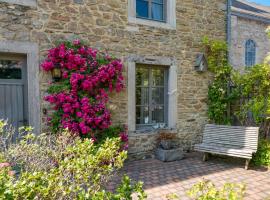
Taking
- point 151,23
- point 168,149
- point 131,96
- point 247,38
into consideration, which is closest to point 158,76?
point 131,96

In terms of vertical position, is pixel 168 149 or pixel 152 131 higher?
pixel 152 131

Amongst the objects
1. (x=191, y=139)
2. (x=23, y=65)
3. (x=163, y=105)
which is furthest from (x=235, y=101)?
(x=23, y=65)

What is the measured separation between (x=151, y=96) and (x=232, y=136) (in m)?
2.22

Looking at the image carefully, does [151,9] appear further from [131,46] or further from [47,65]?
[47,65]

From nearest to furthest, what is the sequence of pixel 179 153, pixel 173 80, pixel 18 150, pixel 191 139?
pixel 18 150
pixel 179 153
pixel 173 80
pixel 191 139

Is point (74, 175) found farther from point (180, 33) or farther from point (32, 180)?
point (180, 33)

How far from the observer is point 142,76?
616 cm

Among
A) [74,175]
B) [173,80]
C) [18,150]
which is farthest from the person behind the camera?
[173,80]

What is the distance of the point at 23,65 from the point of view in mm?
4719

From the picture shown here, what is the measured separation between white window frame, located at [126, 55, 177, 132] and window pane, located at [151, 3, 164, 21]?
113cm

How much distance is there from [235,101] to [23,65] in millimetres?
5716

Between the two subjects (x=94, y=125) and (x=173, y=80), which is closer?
(x=94, y=125)

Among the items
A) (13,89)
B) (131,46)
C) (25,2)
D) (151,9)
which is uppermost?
(151,9)

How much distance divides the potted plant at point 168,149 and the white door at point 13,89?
315 centimetres
